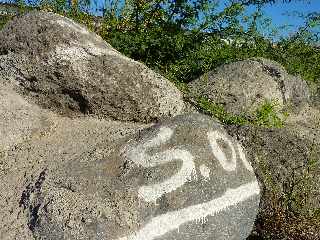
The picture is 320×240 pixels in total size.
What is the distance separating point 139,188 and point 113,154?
0.27 metres

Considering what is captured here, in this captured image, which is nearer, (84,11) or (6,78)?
(6,78)

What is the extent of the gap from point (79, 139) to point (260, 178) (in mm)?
1121

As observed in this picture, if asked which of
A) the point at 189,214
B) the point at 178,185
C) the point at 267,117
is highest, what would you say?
the point at 267,117

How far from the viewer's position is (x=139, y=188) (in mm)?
2727

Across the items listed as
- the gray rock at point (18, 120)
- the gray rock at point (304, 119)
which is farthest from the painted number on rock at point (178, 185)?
the gray rock at point (304, 119)

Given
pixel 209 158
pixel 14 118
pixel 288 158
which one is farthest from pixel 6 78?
pixel 288 158

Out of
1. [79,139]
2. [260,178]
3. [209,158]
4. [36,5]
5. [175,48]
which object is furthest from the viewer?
[36,5]

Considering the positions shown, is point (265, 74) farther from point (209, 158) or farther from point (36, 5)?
point (209, 158)

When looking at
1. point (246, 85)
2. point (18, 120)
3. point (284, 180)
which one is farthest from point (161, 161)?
point (246, 85)

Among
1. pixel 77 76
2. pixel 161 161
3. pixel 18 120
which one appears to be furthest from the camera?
pixel 77 76

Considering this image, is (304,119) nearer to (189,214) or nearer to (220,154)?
(220,154)

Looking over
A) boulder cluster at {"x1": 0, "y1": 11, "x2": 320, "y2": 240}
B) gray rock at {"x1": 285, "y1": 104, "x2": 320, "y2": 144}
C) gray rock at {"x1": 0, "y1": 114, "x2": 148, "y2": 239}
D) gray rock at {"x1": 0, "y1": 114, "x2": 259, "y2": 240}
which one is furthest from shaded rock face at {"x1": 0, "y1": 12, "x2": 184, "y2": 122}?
gray rock at {"x1": 285, "y1": 104, "x2": 320, "y2": 144}

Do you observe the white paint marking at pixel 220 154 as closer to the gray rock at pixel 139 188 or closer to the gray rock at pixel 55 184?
the gray rock at pixel 139 188

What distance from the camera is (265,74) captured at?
5.77 m
